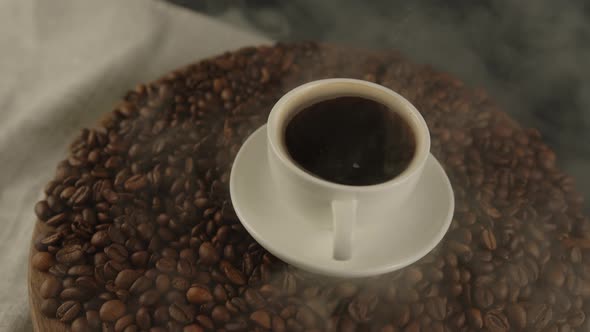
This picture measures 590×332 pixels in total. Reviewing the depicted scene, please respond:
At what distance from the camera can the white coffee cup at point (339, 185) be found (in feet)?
2.45

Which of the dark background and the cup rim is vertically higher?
the cup rim

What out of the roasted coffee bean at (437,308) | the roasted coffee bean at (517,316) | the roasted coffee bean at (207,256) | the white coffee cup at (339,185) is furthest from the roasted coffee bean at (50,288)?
the roasted coffee bean at (517,316)

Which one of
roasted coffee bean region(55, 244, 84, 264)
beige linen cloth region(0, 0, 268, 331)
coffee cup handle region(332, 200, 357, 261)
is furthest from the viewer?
beige linen cloth region(0, 0, 268, 331)

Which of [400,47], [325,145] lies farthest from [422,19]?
[325,145]

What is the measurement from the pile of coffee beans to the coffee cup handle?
105 millimetres

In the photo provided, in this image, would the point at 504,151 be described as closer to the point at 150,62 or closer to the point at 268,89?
the point at 268,89

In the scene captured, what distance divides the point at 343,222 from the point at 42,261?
483 mm

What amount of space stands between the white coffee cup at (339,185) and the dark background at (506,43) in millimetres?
644

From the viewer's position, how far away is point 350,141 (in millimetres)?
852

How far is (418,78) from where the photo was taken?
1.18m

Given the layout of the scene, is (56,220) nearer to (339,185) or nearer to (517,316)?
(339,185)

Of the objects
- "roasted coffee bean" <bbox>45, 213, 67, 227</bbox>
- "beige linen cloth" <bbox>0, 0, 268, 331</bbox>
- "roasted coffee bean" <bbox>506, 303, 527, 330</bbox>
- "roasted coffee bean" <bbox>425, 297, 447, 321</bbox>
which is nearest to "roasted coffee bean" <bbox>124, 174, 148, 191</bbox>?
"roasted coffee bean" <bbox>45, 213, 67, 227</bbox>

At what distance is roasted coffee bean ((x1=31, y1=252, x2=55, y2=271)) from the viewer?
842 millimetres

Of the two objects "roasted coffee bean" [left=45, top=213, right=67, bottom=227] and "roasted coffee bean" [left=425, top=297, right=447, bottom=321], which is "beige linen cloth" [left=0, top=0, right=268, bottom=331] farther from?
"roasted coffee bean" [left=425, top=297, right=447, bottom=321]
